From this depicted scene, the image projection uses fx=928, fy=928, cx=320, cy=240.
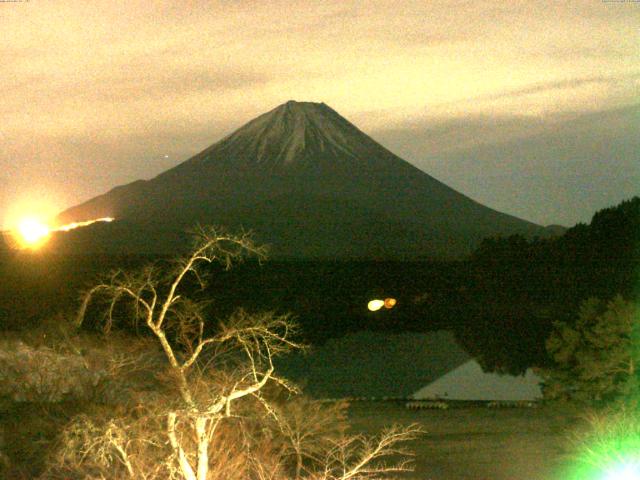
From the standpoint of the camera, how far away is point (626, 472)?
14406mm

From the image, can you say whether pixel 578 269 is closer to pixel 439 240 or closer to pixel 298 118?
pixel 439 240

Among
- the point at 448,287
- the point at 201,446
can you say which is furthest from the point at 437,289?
the point at 201,446

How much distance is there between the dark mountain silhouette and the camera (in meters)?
149

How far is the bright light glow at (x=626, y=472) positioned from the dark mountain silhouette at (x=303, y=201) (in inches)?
4782

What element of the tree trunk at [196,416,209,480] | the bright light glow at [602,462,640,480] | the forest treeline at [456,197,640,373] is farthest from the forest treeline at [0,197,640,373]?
the tree trunk at [196,416,209,480]

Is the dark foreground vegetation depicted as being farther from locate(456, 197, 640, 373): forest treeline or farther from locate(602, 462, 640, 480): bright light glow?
locate(602, 462, 640, 480): bright light glow

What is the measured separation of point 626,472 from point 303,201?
152652 mm

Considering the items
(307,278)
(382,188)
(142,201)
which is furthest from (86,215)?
(307,278)

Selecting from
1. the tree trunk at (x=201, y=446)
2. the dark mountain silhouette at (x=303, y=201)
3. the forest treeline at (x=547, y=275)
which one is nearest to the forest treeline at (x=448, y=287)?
the forest treeline at (x=547, y=275)

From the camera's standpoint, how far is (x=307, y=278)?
2913 inches

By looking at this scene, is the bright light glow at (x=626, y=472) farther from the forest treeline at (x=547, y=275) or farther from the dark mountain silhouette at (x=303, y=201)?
the dark mountain silhouette at (x=303, y=201)

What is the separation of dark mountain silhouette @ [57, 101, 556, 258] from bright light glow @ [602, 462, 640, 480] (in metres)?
121

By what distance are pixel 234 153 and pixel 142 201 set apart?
28.2m

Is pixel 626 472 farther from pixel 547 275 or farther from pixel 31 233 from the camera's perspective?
pixel 547 275
